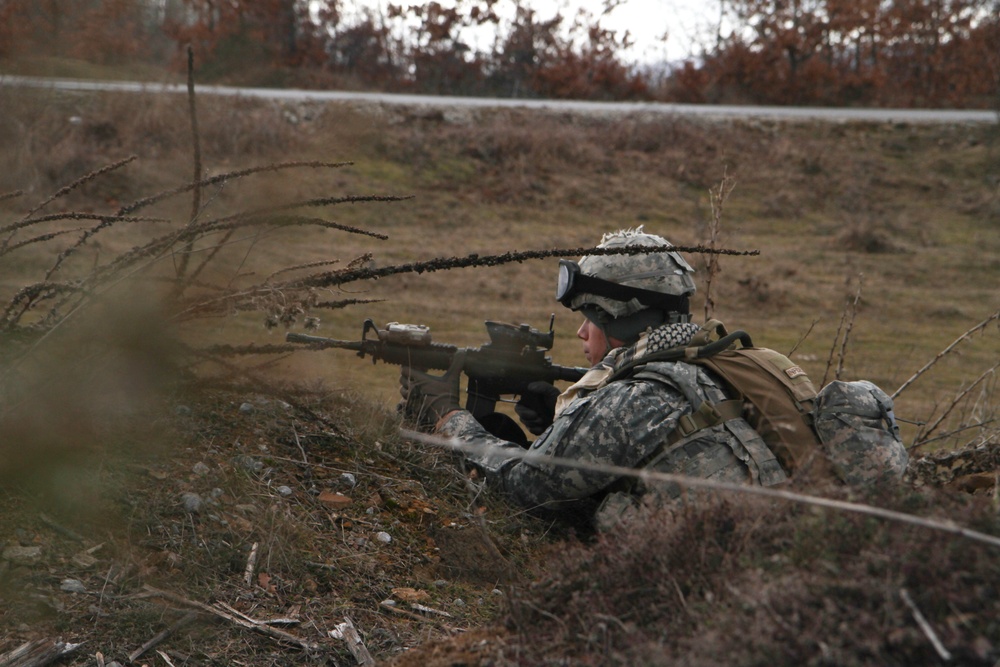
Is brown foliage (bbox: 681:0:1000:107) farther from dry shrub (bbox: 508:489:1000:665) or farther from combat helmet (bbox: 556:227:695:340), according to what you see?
dry shrub (bbox: 508:489:1000:665)

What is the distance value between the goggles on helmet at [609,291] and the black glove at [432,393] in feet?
2.94

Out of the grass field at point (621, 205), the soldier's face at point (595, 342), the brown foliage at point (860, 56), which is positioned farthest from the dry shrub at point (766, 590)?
the brown foliage at point (860, 56)

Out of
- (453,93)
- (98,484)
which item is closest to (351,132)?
(98,484)

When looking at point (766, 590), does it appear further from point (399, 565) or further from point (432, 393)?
point (432, 393)

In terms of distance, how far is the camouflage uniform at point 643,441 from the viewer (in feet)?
11.9

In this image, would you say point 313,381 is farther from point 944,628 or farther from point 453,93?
point 453,93

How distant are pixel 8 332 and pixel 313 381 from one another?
1.43 metres

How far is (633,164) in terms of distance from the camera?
15.2 meters

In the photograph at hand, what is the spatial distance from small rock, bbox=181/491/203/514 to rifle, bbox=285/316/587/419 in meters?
1.40

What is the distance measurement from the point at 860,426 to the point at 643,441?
778 mm

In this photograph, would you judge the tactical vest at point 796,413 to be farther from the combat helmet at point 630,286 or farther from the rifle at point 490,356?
the rifle at point 490,356

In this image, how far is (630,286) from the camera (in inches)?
162

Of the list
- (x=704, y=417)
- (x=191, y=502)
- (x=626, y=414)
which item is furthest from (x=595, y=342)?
(x=191, y=502)

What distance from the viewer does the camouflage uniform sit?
11.9 feet
